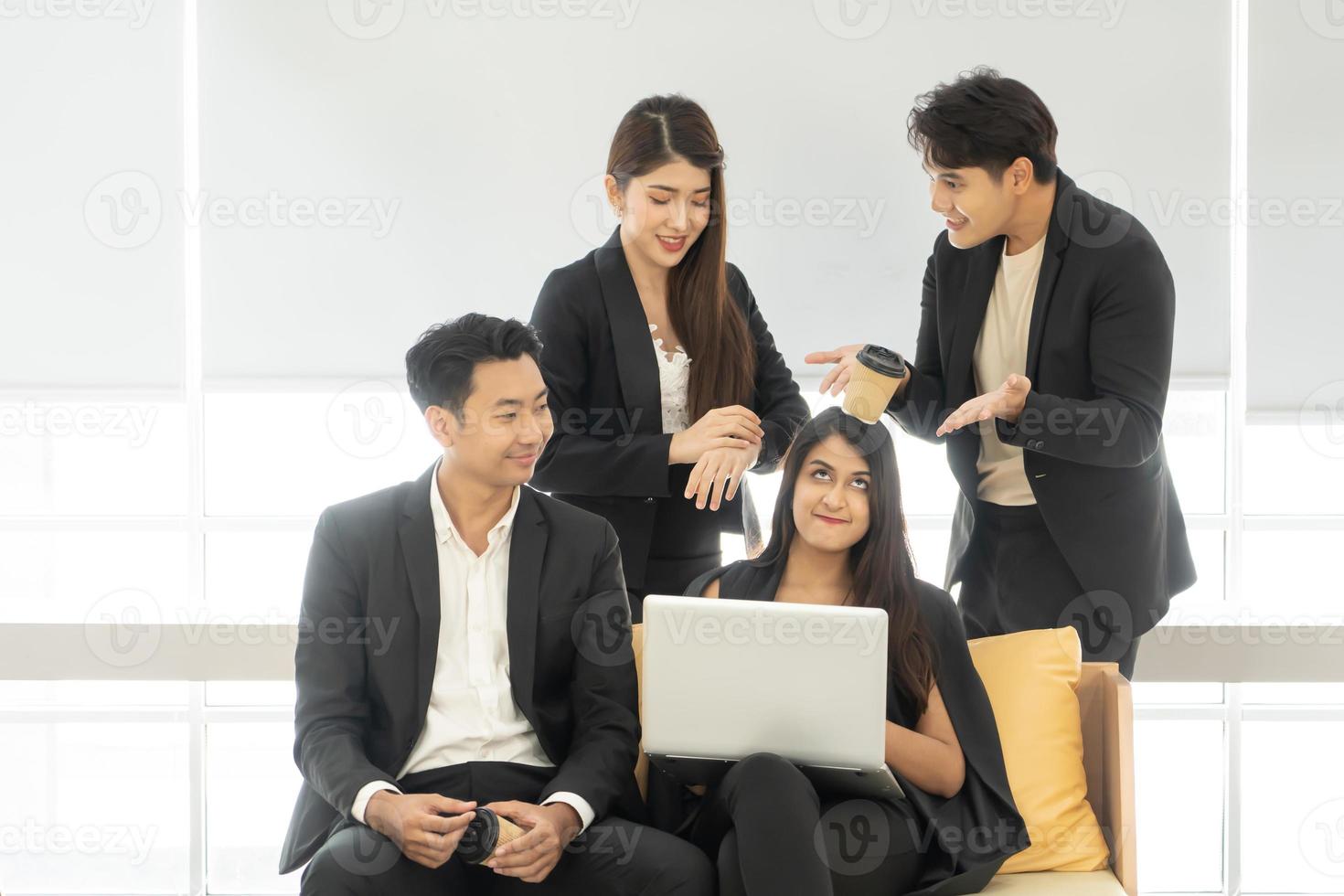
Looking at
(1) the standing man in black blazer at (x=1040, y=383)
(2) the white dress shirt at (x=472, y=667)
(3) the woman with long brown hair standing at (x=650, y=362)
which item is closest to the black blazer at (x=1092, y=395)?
(1) the standing man in black blazer at (x=1040, y=383)

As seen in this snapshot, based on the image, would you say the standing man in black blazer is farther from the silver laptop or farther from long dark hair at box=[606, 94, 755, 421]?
the silver laptop

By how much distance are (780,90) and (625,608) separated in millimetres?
1878

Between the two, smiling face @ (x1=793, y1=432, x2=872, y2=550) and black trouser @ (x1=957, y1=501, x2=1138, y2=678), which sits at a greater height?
smiling face @ (x1=793, y1=432, x2=872, y2=550)

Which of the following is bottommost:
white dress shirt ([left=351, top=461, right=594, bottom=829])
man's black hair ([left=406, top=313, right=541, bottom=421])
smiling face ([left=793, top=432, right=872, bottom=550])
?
white dress shirt ([left=351, top=461, right=594, bottom=829])

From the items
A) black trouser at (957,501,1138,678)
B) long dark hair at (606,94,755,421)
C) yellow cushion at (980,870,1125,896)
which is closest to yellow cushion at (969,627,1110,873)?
yellow cushion at (980,870,1125,896)

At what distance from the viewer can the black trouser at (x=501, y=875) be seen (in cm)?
184

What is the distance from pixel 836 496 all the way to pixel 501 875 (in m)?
0.87

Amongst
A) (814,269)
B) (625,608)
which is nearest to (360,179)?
(814,269)

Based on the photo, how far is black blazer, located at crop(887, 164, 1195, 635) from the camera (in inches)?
87.6

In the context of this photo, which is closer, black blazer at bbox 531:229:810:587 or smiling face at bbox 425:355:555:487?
smiling face at bbox 425:355:555:487

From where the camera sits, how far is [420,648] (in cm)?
204

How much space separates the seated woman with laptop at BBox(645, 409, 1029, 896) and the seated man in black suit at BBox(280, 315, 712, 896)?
16 cm

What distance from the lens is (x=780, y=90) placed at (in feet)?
11.2

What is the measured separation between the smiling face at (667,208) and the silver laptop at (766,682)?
0.84 metres
